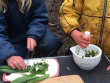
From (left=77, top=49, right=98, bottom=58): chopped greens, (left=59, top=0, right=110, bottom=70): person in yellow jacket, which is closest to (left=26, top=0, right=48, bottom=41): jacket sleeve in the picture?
(left=59, top=0, right=110, bottom=70): person in yellow jacket

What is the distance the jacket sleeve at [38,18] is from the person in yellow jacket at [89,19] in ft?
0.80

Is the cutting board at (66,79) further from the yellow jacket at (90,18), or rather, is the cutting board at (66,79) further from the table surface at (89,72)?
the yellow jacket at (90,18)

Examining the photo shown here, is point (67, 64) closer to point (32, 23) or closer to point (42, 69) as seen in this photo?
point (42, 69)

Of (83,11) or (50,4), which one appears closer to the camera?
(83,11)

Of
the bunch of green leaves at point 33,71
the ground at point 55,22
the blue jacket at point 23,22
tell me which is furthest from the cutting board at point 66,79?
the ground at point 55,22

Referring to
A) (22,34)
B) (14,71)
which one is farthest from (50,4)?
(14,71)

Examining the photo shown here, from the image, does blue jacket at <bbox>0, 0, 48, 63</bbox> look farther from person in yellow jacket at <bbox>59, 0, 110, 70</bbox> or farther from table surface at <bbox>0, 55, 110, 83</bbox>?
table surface at <bbox>0, 55, 110, 83</bbox>

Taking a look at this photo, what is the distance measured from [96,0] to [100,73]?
2.02ft

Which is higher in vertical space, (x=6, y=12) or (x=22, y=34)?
(x=6, y=12)

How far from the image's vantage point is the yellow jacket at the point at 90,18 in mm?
1207

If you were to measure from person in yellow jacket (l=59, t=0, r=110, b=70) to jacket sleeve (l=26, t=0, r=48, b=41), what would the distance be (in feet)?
0.80

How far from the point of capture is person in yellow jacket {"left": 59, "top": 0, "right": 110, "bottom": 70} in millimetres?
1196

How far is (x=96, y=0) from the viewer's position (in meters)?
1.21

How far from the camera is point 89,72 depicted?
0.99m
